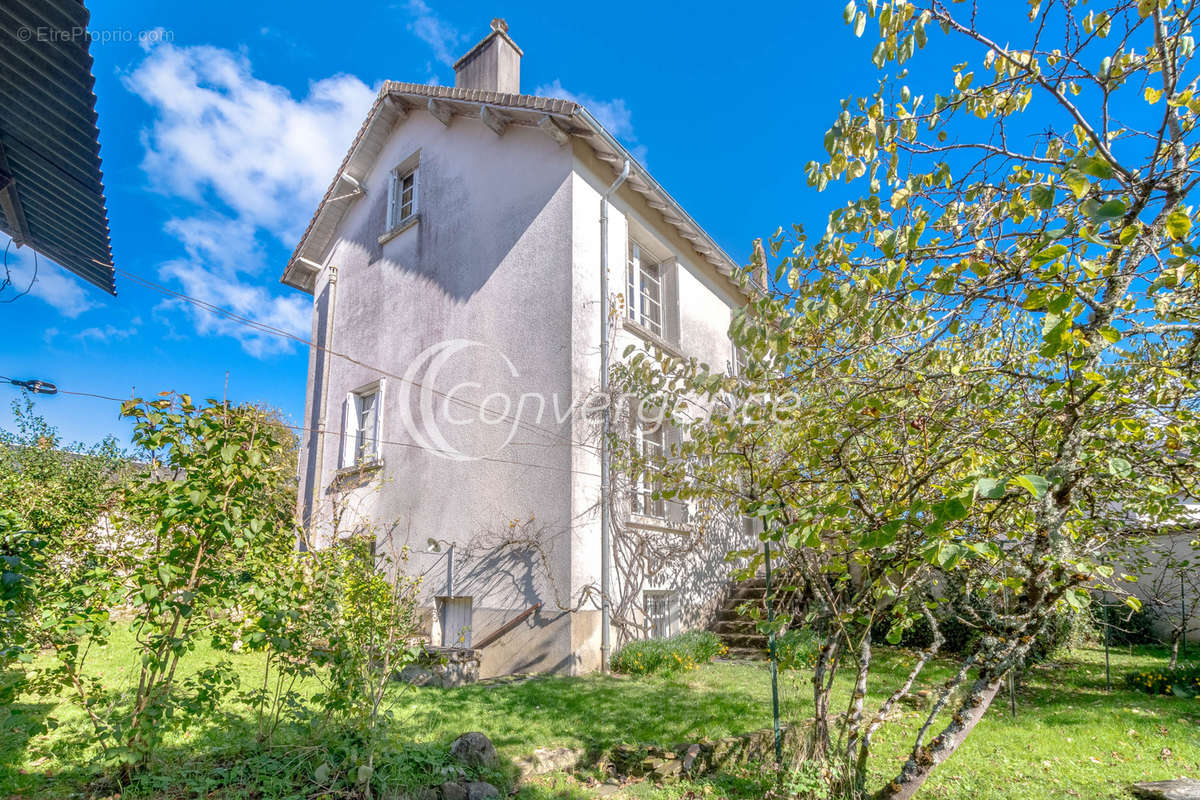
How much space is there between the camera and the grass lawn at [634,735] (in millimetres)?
3947

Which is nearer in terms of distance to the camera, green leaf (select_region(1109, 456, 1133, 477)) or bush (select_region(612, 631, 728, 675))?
green leaf (select_region(1109, 456, 1133, 477))

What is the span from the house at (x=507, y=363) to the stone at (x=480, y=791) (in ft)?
9.57

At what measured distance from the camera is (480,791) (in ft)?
13.8

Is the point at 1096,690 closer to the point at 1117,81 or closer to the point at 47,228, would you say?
the point at 1117,81

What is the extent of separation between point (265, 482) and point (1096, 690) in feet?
32.5

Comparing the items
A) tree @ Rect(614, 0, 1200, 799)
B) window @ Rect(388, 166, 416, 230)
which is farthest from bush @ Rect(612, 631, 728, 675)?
window @ Rect(388, 166, 416, 230)

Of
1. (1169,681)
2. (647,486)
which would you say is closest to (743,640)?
(647,486)

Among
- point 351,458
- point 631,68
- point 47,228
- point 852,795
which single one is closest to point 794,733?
point 852,795

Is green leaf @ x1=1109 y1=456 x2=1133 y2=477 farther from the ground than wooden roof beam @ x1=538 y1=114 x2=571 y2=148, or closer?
closer

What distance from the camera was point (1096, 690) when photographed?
8.26m

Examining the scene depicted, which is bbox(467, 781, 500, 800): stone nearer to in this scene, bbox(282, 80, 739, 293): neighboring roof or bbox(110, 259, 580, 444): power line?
bbox(110, 259, 580, 444): power line

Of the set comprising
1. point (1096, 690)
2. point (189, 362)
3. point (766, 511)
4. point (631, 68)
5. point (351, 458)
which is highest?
point (631, 68)

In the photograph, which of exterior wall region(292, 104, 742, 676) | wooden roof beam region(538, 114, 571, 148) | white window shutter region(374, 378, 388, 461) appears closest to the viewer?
exterior wall region(292, 104, 742, 676)

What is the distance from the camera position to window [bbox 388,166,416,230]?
12305 mm
